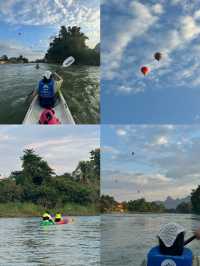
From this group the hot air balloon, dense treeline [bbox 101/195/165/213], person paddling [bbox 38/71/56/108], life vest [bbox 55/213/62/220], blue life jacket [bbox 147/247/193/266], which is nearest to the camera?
blue life jacket [bbox 147/247/193/266]

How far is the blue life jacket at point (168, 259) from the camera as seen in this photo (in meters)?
2.23

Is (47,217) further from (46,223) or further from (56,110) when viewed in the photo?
(56,110)

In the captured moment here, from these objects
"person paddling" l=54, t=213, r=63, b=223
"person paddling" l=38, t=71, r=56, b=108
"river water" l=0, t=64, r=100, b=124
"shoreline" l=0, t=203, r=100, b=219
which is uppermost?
"river water" l=0, t=64, r=100, b=124

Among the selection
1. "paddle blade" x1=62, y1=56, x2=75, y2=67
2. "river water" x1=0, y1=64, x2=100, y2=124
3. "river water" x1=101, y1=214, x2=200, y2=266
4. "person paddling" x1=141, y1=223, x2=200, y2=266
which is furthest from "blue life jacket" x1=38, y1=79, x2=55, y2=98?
"person paddling" x1=141, y1=223, x2=200, y2=266

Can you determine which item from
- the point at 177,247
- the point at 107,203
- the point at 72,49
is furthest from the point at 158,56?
the point at 177,247

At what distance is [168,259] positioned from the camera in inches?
88.7

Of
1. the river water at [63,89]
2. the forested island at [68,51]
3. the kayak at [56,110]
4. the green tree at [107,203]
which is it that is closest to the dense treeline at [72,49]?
the forested island at [68,51]

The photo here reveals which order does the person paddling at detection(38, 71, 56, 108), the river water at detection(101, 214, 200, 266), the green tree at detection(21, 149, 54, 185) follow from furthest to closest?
1. the green tree at detection(21, 149, 54, 185)
2. the river water at detection(101, 214, 200, 266)
3. the person paddling at detection(38, 71, 56, 108)

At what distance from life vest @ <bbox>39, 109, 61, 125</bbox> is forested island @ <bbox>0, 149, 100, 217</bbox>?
101 inches

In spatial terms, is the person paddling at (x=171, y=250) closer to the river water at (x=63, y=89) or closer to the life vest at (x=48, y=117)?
the life vest at (x=48, y=117)

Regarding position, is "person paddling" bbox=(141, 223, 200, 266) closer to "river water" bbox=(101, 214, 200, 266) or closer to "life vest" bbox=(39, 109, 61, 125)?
"life vest" bbox=(39, 109, 61, 125)

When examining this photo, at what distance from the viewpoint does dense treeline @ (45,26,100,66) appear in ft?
27.9

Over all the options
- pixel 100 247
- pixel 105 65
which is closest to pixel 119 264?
pixel 100 247

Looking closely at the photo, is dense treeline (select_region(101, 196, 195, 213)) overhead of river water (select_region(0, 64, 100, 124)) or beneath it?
beneath
